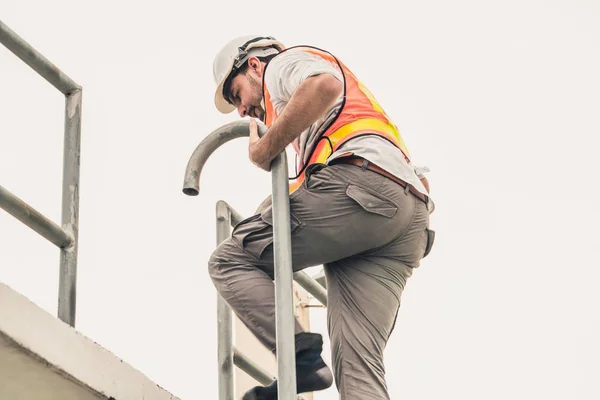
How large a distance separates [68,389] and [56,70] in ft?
4.46

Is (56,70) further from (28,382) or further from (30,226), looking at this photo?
(28,382)

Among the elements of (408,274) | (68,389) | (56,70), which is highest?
(56,70)

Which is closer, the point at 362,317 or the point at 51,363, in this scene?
the point at 51,363

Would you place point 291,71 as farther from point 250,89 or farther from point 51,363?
point 51,363

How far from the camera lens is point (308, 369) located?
3590 millimetres

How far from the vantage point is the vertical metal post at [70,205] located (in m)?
3.94

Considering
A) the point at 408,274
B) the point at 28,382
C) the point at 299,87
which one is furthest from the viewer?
the point at 408,274

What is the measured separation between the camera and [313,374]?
359 cm

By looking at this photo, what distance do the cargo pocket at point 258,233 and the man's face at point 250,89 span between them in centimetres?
60

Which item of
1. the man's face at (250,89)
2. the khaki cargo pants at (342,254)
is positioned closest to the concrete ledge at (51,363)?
the khaki cargo pants at (342,254)

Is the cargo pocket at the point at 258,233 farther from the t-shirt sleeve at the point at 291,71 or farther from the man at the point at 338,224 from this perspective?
the t-shirt sleeve at the point at 291,71

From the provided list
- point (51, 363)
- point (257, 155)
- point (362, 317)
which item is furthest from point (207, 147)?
point (51, 363)

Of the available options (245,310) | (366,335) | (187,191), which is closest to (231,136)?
(187,191)

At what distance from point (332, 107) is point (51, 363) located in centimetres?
139
